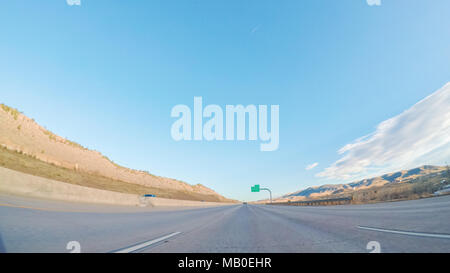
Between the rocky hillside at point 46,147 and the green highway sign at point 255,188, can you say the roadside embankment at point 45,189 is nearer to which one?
the rocky hillside at point 46,147

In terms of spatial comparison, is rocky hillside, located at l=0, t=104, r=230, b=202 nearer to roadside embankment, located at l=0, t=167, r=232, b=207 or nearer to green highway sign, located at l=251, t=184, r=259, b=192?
roadside embankment, located at l=0, t=167, r=232, b=207

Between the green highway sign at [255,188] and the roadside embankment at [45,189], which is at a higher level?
the roadside embankment at [45,189]

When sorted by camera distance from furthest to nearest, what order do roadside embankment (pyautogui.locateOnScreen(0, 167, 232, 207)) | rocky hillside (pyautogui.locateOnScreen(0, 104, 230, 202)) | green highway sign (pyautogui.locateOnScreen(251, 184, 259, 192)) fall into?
green highway sign (pyautogui.locateOnScreen(251, 184, 259, 192)), rocky hillside (pyautogui.locateOnScreen(0, 104, 230, 202)), roadside embankment (pyautogui.locateOnScreen(0, 167, 232, 207))

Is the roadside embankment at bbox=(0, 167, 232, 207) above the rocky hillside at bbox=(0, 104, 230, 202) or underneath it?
underneath

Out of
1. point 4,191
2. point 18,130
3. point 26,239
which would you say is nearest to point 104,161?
point 18,130

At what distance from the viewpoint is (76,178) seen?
24.4m

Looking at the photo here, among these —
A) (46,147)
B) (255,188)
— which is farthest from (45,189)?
(255,188)

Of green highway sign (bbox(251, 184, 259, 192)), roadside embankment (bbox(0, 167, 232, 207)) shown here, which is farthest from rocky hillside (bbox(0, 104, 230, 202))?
green highway sign (bbox(251, 184, 259, 192))

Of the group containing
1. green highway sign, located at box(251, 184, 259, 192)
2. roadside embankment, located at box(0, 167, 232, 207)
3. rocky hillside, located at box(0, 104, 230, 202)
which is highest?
rocky hillside, located at box(0, 104, 230, 202)

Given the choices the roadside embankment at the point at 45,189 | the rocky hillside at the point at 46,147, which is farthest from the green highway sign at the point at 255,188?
the roadside embankment at the point at 45,189

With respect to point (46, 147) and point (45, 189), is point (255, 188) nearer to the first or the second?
point (46, 147)

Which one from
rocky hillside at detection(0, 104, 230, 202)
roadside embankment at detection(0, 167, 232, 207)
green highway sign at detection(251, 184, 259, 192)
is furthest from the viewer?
green highway sign at detection(251, 184, 259, 192)
